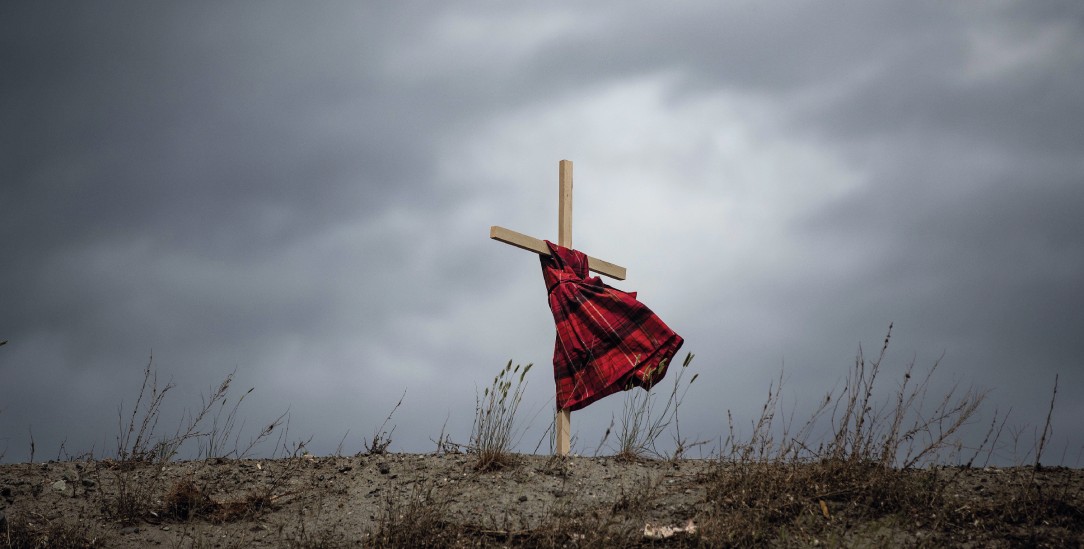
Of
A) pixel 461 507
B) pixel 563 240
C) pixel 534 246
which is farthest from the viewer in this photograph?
pixel 563 240

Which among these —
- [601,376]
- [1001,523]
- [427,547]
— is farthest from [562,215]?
[1001,523]

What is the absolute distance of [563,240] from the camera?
25.1 feet

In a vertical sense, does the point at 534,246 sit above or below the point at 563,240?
below

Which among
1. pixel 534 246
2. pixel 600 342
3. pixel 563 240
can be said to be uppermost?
pixel 563 240

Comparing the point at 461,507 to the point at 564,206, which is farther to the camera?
the point at 564,206

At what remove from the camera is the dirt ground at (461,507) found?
16.1ft

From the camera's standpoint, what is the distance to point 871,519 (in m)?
5.15

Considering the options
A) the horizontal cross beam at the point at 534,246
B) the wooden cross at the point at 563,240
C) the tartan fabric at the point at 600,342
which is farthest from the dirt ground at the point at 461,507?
the horizontal cross beam at the point at 534,246

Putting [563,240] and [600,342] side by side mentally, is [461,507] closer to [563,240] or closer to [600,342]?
[600,342]

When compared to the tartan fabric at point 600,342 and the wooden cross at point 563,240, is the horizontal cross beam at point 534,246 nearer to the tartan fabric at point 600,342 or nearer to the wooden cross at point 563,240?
the wooden cross at point 563,240

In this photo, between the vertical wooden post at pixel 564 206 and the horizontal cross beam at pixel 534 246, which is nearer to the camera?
the horizontal cross beam at pixel 534 246

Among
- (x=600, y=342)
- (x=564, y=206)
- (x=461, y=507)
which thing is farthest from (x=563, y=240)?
(x=461, y=507)

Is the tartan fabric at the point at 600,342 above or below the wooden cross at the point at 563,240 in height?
below

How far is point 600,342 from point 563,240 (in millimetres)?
1031
